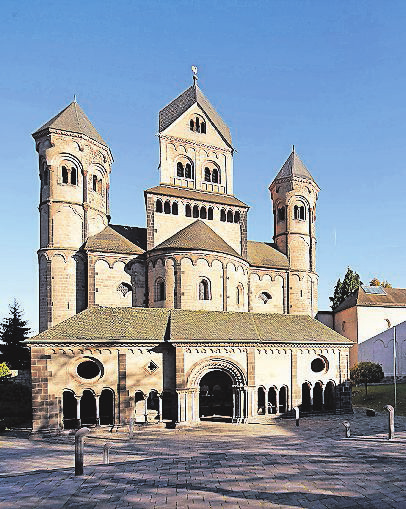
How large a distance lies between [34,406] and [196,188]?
83.3 ft

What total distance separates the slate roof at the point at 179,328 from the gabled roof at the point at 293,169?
2027 centimetres

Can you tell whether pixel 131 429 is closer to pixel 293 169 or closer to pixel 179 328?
pixel 179 328

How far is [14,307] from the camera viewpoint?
5091cm

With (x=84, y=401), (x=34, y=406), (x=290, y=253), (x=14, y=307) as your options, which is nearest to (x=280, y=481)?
(x=34, y=406)

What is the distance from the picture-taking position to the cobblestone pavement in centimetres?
1188

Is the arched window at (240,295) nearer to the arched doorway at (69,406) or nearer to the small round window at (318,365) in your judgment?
the small round window at (318,365)

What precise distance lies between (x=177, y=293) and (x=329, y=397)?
1398 cm

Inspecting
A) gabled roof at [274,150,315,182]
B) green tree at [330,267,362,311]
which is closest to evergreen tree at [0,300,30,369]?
gabled roof at [274,150,315,182]

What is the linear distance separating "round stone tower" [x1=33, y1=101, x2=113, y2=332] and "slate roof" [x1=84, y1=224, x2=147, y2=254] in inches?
40.6

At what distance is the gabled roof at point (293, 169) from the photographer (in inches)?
1859

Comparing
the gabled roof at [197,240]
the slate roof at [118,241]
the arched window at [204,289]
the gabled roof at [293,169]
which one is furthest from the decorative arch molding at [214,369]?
the gabled roof at [293,169]

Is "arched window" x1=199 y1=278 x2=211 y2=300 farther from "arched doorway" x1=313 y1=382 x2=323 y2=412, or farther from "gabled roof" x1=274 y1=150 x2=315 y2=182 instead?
"gabled roof" x1=274 y1=150 x2=315 y2=182

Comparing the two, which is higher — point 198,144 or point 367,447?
point 198,144

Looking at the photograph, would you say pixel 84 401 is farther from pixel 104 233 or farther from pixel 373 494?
pixel 373 494
